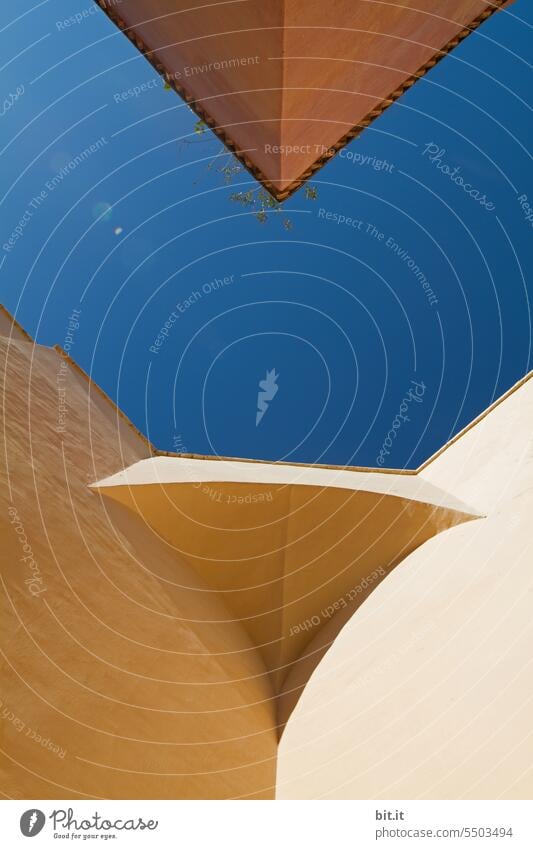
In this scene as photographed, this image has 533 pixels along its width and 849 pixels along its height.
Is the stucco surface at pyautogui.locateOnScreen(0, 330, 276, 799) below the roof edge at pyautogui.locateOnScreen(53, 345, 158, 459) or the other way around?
below

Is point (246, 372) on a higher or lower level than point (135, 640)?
higher

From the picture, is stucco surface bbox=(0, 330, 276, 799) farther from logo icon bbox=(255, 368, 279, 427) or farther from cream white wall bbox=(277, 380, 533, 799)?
logo icon bbox=(255, 368, 279, 427)

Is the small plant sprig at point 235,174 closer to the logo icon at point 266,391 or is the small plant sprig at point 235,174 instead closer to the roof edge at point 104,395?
the roof edge at point 104,395

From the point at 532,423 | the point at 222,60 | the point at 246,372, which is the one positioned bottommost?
the point at 532,423

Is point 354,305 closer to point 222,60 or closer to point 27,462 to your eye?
Result: point 222,60

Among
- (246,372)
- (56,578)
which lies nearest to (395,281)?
(246,372)
